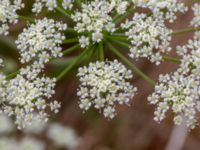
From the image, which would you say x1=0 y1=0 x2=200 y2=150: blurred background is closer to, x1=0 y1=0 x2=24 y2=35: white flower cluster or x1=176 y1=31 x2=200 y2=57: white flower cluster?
x1=0 y1=0 x2=24 y2=35: white flower cluster

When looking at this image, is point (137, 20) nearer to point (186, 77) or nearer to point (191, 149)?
point (186, 77)

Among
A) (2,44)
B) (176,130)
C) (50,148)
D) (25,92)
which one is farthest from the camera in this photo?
(2,44)

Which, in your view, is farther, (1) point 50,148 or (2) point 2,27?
(1) point 50,148

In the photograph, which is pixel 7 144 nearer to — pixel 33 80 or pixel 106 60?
pixel 33 80

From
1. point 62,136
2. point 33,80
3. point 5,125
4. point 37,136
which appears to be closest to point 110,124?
point 62,136

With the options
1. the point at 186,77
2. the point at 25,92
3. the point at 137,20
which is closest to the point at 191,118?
the point at 186,77

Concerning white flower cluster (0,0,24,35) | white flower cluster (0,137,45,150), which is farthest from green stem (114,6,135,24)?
white flower cluster (0,137,45,150)
